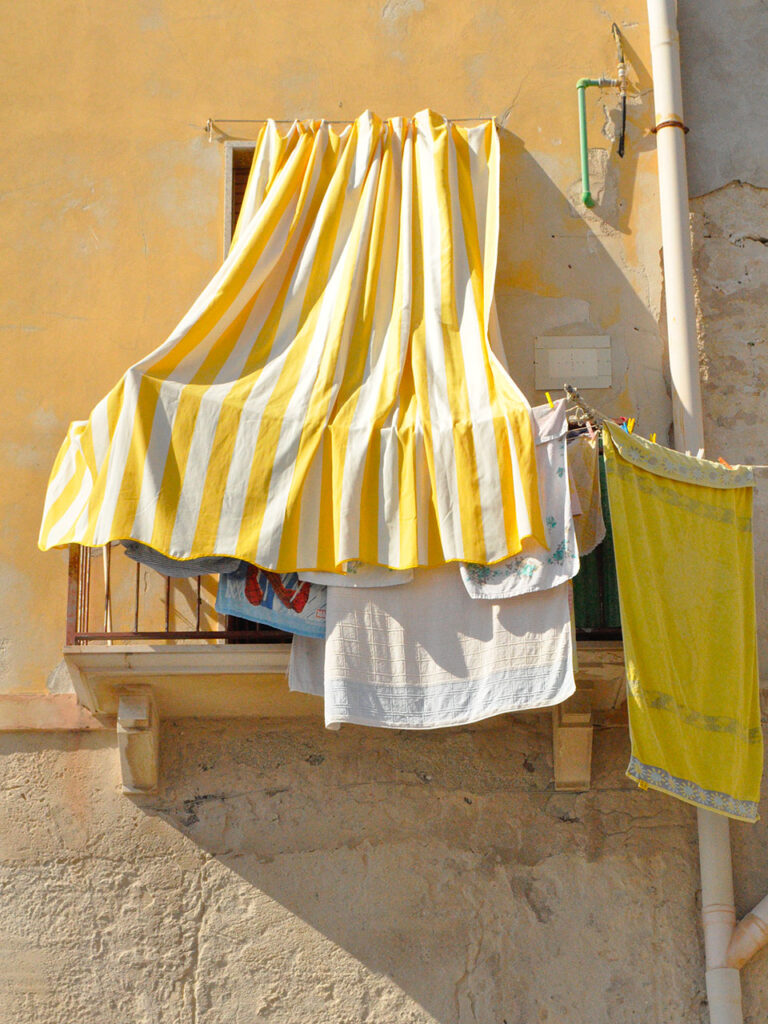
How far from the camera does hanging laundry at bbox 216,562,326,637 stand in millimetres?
6141

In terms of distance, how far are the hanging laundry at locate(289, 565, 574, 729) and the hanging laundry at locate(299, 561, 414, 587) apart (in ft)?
0.11

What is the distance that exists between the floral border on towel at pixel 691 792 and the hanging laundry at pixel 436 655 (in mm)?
419

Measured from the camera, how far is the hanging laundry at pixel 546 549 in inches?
234

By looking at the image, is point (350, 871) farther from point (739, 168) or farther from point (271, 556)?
point (739, 168)

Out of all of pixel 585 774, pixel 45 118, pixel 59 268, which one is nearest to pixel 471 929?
pixel 585 774

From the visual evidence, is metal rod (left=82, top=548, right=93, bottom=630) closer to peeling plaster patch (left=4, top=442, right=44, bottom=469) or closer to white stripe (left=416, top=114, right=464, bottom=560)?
peeling plaster patch (left=4, top=442, right=44, bottom=469)

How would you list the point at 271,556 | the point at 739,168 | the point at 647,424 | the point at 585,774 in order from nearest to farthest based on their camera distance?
the point at 271,556, the point at 585,774, the point at 647,424, the point at 739,168

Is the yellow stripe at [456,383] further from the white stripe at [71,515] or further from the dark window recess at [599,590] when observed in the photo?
the white stripe at [71,515]

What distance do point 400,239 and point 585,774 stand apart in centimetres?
254

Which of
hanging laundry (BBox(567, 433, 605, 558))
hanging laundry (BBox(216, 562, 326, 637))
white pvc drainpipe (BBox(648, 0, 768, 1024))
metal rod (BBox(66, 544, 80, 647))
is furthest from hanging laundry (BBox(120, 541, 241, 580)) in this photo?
white pvc drainpipe (BBox(648, 0, 768, 1024))

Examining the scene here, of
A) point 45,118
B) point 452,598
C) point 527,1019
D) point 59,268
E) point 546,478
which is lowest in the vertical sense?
point 527,1019

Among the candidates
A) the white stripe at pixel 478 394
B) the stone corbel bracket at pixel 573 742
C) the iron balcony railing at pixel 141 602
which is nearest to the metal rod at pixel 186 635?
the iron balcony railing at pixel 141 602

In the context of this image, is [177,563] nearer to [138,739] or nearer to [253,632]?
[253,632]

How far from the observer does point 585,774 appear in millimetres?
6496
